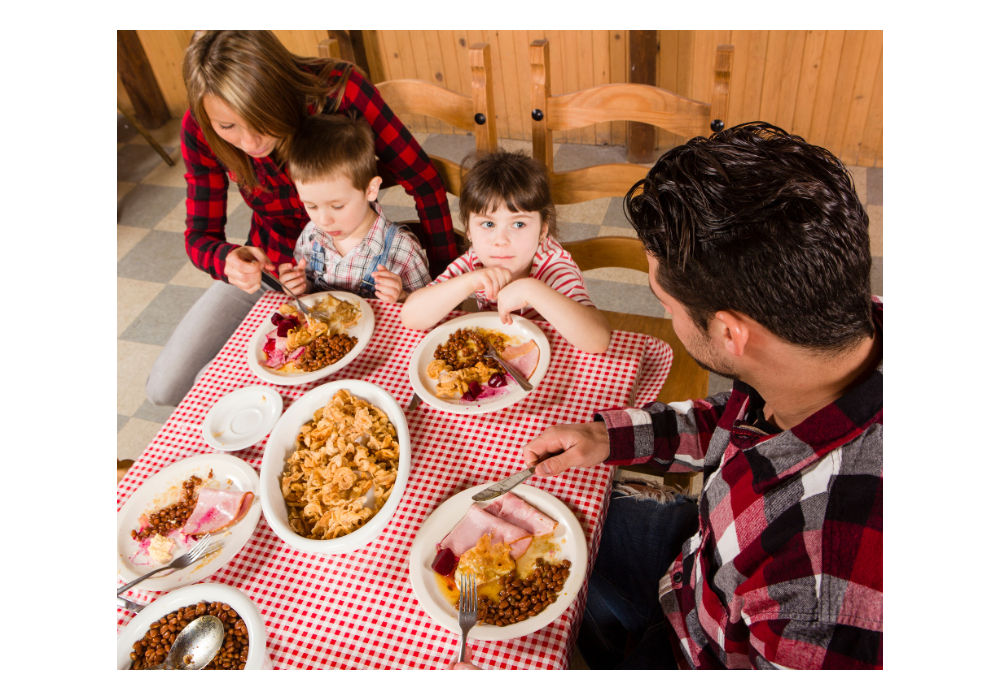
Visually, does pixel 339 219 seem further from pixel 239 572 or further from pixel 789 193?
pixel 789 193

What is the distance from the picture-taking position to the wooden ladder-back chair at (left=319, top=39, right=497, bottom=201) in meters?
1.95

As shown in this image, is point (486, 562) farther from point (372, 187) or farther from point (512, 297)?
point (372, 187)

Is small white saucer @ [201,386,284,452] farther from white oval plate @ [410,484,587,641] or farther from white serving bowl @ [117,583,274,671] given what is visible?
white oval plate @ [410,484,587,641]

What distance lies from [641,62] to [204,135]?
258cm

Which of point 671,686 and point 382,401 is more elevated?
point 382,401

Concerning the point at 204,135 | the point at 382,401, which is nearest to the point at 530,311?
the point at 382,401

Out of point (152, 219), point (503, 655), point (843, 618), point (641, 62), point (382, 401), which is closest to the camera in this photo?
point (843, 618)

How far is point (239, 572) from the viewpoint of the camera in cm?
116

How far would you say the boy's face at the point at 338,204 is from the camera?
178cm

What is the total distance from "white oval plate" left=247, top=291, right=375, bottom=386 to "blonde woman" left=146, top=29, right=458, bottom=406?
0.20 metres

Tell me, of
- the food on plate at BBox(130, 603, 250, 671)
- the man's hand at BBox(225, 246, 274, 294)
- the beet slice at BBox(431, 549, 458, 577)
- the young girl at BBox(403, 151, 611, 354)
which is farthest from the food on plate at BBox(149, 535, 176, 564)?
the man's hand at BBox(225, 246, 274, 294)

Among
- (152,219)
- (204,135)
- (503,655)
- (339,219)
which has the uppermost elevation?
(204,135)

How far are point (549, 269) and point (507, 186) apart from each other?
0.93 ft

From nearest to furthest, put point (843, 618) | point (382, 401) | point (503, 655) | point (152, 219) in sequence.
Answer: point (843, 618)
point (503, 655)
point (382, 401)
point (152, 219)
